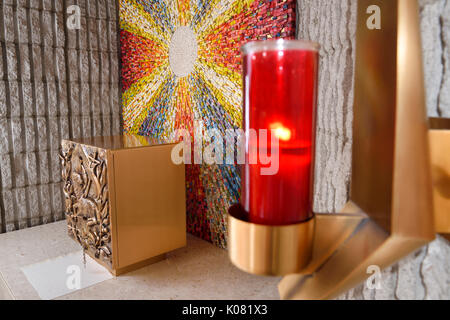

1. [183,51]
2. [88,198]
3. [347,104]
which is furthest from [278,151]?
[183,51]

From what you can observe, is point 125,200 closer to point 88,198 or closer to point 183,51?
point 88,198

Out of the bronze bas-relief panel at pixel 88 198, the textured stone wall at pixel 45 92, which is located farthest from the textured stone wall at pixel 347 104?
the textured stone wall at pixel 45 92

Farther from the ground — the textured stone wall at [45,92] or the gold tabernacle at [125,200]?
the textured stone wall at [45,92]

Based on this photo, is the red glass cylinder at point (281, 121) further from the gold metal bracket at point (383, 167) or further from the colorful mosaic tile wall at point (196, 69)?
the colorful mosaic tile wall at point (196, 69)

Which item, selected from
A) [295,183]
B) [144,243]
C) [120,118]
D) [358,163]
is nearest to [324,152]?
[358,163]

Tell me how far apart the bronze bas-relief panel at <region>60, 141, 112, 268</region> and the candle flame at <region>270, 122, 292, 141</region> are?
0.75m

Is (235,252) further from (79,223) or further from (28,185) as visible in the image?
(28,185)

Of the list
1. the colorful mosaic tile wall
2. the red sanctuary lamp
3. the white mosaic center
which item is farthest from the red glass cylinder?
the white mosaic center

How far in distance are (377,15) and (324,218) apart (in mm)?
237

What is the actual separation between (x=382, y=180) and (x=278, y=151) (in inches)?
4.7

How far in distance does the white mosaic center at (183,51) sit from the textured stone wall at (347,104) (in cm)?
51

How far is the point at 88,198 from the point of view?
3.44 ft

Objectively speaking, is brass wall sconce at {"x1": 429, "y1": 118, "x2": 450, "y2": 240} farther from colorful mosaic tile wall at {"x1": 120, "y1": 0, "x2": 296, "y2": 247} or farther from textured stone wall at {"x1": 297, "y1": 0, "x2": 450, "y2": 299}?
colorful mosaic tile wall at {"x1": 120, "y1": 0, "x2": 296, "y2": 247}

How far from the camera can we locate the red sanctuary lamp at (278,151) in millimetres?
307
